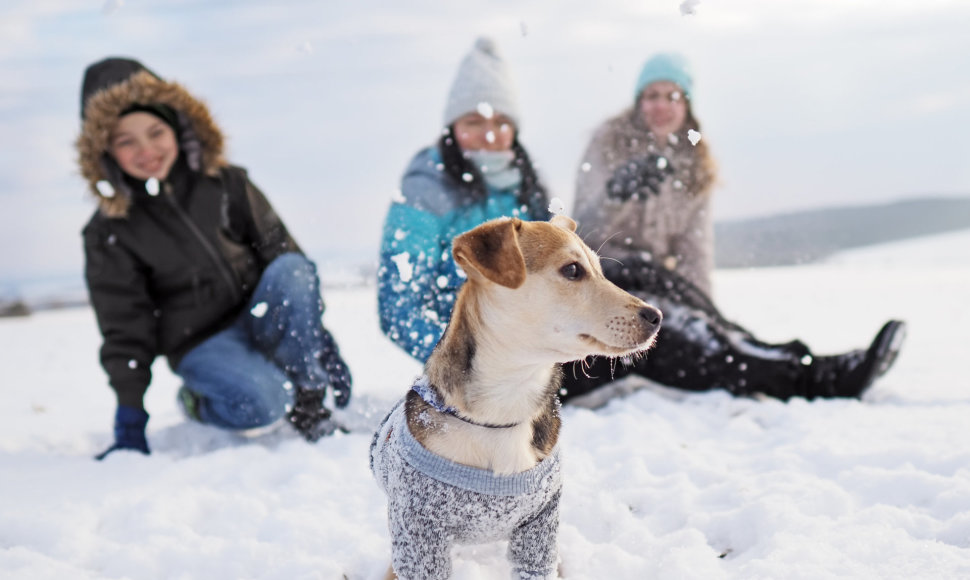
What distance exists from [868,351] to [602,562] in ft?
8.76

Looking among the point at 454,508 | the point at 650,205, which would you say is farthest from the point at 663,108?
the point at 454,508

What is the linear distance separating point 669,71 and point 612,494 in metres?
3.02

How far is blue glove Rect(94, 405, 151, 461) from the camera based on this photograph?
3716 mm

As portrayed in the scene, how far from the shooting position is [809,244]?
188 inches

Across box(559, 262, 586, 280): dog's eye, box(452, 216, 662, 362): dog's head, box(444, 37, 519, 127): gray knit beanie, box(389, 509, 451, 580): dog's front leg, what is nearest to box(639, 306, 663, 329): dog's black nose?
box(452, 216, 662, 362): dog's head

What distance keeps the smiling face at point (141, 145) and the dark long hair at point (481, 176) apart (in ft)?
5.57

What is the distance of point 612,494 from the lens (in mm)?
2969

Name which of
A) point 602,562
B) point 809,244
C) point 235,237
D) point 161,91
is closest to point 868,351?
point 809,244

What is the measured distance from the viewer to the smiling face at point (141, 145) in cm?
378

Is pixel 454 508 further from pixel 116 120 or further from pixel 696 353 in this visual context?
pixel 116 120

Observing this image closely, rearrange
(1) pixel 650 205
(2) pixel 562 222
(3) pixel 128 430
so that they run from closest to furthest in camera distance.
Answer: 1. (2) pixel 562 222
2. (3) pixel 128 430
3. (1) pixel 650 205

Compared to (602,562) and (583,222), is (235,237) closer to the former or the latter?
Result: (583,222)

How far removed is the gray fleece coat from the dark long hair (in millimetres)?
475

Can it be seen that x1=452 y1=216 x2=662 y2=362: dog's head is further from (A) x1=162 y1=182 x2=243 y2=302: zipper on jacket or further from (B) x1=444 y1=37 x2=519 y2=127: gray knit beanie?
(A) x1=162 y1=182 x2=243 y2=302: zipper on jacket
